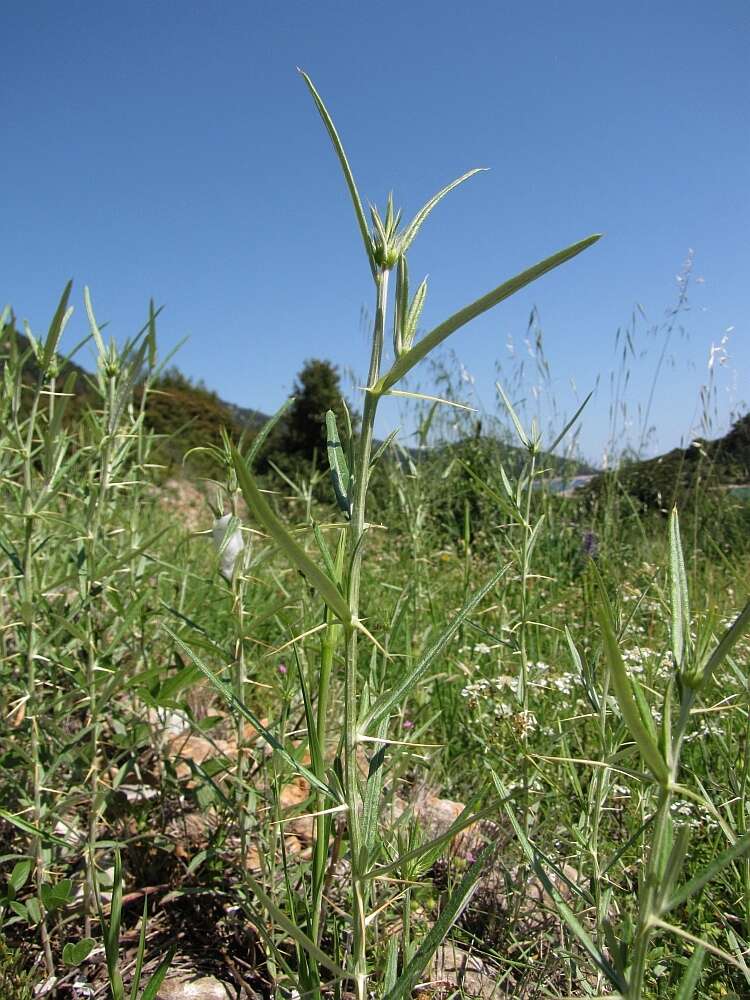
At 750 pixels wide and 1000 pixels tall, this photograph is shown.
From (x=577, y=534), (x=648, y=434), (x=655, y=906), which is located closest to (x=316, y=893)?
(x=655, y=906)

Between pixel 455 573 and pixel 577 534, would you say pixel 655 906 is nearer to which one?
pixel 455 573

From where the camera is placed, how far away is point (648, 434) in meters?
5.11

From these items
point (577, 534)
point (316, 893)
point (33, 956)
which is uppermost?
point (577, 534)

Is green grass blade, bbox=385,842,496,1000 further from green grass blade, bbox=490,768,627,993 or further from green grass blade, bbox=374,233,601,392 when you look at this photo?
green grass blade, bbox=374,233,601,392

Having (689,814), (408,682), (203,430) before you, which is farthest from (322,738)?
(203,430)

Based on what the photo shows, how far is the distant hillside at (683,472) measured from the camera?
5090 mm

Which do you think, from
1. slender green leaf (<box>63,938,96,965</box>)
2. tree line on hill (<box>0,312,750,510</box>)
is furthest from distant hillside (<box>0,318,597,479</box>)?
slender green leaf (<box>63,938,96,965</box>)

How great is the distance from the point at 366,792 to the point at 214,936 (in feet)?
2.50

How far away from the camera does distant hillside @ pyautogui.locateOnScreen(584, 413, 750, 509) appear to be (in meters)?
5.09

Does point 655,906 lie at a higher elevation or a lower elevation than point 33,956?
higher

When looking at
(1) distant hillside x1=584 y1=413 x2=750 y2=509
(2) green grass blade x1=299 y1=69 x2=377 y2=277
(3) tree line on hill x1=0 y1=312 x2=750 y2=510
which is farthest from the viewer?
(1) distant hillside x1=584 y1=413 x2=750 y2=509

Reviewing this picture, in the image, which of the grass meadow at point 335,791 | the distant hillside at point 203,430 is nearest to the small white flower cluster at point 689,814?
the grass meadow at point 335,791

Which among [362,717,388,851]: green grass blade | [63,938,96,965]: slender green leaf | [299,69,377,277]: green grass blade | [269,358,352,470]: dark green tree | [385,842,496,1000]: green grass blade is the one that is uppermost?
[269,358,352,470]: dark green tree

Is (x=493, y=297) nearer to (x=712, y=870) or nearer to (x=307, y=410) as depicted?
(x=712, y=870)
